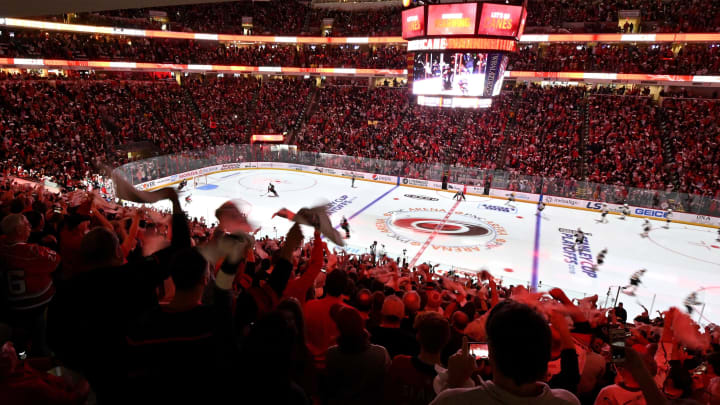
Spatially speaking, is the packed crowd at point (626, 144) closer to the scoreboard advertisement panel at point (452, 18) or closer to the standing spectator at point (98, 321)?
the scoreboard advertisement panel at point (452, 18)

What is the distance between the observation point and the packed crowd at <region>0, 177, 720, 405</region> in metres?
1.82

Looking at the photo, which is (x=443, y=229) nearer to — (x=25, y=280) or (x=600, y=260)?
(x=600, y=260)

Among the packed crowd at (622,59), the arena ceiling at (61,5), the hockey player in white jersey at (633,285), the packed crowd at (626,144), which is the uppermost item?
the packed crowd at (622,59)

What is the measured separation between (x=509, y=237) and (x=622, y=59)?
21.4m

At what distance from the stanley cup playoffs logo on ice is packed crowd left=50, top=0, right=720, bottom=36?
20.6m

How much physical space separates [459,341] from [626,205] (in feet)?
73.7

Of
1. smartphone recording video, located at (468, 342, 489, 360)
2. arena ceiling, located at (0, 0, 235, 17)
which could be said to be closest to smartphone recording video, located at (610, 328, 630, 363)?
smartphone recording video, located at (468, 342, 489, 360)

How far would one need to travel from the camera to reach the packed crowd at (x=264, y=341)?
1818 millimetres


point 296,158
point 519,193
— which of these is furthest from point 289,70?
point 519,193

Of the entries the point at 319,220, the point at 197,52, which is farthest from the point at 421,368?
the point at 197,52

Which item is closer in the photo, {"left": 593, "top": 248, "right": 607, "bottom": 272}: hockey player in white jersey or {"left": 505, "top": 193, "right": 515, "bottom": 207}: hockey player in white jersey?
{"left": 593, "top": 248, "right": 607, "bottom": 272}: hockey player in white jersey

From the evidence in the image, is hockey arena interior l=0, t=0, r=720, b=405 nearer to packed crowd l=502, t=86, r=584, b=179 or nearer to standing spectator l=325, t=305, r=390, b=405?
standing spectator l=325, t=305, r=390, b=405

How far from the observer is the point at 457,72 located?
16609 mm

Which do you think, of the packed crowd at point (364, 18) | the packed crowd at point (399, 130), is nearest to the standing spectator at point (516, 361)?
the packed crowd at point (399, 130)
